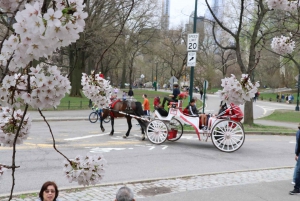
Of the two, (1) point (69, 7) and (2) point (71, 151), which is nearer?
(1) point (69, 7)

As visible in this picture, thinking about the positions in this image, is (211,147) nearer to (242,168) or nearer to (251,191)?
(242,168)

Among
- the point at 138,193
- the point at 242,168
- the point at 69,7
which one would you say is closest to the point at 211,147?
the point at 242,168

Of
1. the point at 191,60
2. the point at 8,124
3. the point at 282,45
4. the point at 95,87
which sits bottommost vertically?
the point at 8,124

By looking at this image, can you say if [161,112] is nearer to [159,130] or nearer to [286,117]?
[159,130]

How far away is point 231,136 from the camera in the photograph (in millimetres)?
11664

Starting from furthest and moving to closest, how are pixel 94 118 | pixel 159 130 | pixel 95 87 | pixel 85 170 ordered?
pixel 94 118, pixel 159 130, pixel 95 87, pixel 85 170

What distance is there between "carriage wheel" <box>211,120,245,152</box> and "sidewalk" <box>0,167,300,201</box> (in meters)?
2.87

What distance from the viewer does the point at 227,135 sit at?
11.6 m

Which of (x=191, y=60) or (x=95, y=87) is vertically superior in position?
(x=191, y=60)

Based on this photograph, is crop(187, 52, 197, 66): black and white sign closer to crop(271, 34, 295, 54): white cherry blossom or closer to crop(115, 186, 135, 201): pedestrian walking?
crop(271, 34, 295, 54): white cherry blossom

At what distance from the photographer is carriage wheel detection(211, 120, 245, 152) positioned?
37.9ft

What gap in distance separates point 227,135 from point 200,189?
4.62 meters

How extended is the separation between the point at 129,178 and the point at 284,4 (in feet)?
16.8

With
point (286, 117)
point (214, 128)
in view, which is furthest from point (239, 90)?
point (286, 117)
